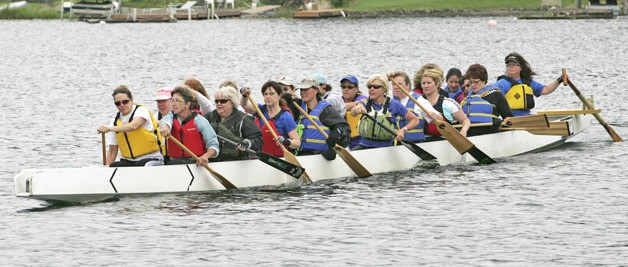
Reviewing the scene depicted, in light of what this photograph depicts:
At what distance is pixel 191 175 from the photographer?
1897 centimetres

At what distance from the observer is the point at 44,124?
33844 millimetres

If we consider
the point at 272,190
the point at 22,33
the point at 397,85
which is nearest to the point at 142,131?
the point at 272,190

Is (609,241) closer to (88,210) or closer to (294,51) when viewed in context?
(88,210)

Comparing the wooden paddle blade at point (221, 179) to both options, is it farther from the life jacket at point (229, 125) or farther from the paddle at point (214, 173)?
the life jacket at point (229, 125)

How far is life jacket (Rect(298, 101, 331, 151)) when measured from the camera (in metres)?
20.2

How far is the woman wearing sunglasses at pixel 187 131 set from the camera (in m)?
18.0

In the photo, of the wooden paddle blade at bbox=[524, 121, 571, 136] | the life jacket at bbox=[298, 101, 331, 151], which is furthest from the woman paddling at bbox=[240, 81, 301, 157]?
the wooden paddle blade at bbox=[524, 121, 571, 136]

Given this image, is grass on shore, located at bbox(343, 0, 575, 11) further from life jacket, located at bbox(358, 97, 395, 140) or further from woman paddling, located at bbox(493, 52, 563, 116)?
life jacket, located at bbox(358, 97, 395, 140)

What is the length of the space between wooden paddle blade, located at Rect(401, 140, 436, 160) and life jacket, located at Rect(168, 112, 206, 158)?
425cm

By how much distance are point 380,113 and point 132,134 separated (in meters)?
4.48

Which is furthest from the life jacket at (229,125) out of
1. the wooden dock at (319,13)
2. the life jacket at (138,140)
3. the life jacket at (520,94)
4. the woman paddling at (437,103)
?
the wooden dock at (319,13)

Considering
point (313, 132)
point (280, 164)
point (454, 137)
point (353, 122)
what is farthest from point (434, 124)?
point (280, 164)

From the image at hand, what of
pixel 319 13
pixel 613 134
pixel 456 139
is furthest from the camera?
pixel 319 13

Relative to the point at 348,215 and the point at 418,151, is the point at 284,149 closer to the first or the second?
the point at 348,215
